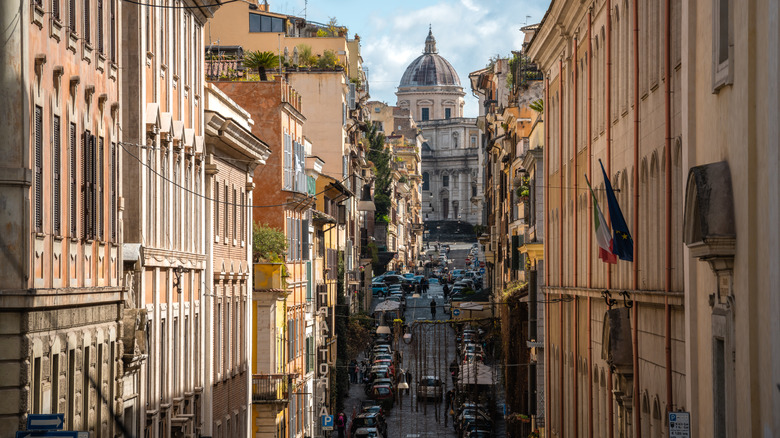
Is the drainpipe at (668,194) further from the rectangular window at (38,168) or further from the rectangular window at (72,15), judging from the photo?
the rectangular window at (38,168)

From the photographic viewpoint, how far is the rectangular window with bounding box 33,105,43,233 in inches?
730

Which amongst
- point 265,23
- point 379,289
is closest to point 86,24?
point 265,23

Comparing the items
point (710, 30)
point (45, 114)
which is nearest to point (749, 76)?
point (710, 30)

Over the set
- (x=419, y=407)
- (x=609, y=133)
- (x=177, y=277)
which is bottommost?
(x=419, y=407)

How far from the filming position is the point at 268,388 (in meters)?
42.3

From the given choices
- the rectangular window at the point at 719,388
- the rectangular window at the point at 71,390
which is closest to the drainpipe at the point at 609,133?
the rectangular window at the point at 719,388

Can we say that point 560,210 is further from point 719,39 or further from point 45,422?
point 45,422

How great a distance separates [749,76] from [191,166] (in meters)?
18.2

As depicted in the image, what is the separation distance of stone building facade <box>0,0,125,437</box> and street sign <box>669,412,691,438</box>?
25.4 ft

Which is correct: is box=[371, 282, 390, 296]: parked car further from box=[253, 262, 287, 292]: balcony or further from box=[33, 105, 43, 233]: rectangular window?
box=[33, 105, 43, 233]: rectangular window

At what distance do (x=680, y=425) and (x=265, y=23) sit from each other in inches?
1967

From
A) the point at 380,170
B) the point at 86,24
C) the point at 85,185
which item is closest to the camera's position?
the point at 85,185

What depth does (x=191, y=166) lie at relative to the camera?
103 feet

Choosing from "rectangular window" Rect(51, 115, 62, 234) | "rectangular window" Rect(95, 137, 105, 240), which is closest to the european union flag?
"rectangular window" Rect(95, 137, 105, 240)
